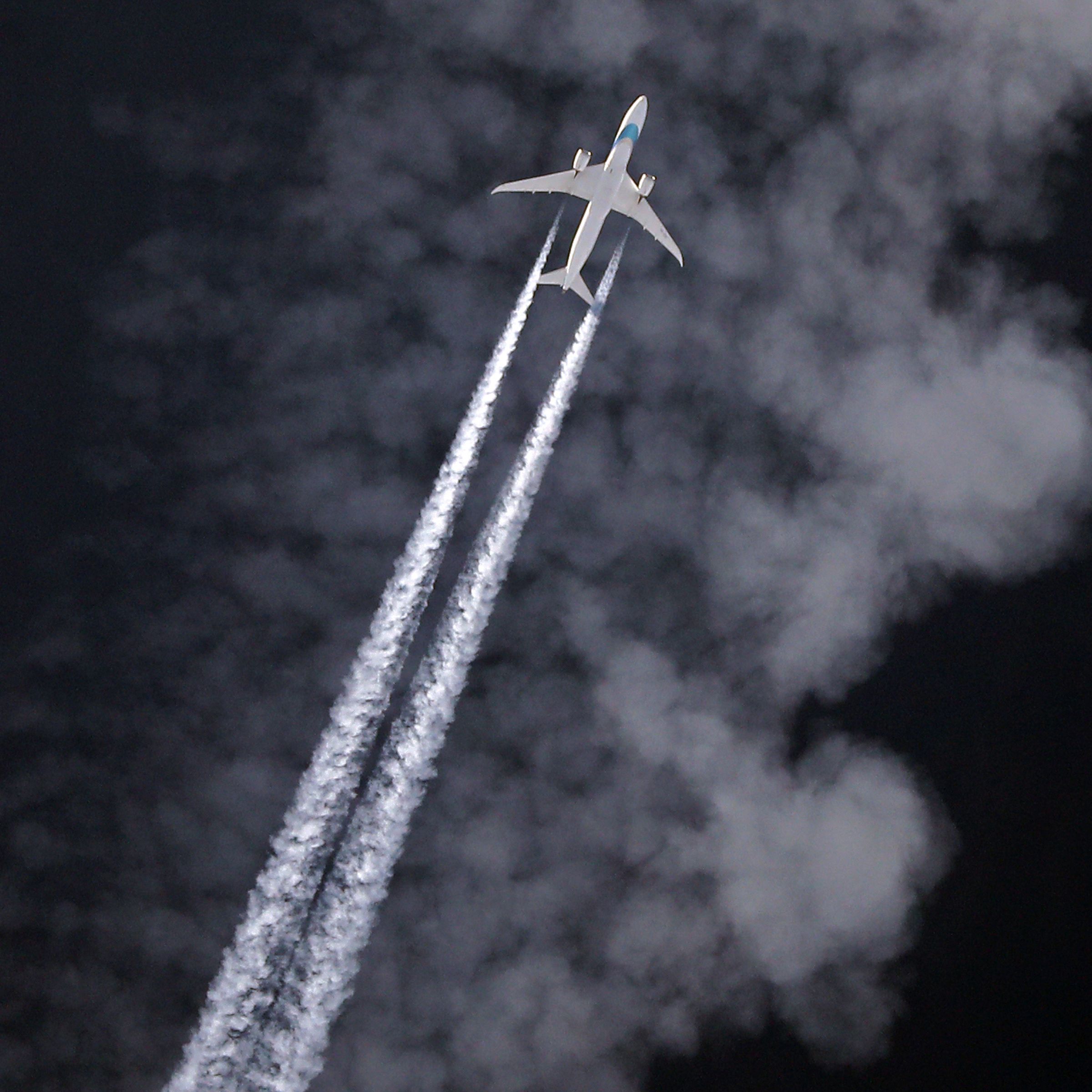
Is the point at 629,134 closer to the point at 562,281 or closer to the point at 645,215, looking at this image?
the point at 645,215

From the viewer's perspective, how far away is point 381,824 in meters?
41.6

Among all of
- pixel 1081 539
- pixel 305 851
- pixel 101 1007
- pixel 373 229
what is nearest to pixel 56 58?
pixel 373 229

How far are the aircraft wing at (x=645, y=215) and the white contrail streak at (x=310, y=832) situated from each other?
14.5m

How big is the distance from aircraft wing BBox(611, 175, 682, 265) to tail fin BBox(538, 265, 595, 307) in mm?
4341

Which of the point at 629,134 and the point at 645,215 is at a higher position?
the point at 629,134

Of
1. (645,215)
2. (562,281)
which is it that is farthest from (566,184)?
(645,215)

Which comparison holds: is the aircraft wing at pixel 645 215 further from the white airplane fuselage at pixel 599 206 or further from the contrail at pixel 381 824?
the contrail at pixel 381 824

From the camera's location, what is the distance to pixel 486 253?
4934 centimetres

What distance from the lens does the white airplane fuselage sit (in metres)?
47.3

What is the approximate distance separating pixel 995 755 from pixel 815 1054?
53.2ft

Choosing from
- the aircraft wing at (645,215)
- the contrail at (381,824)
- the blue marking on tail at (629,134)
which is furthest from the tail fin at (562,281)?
the contrail at (381,824)

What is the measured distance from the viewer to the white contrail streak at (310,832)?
39.2 meters

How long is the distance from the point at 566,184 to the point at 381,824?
A: 1079 inches

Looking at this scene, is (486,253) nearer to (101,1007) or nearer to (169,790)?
(169,790)
